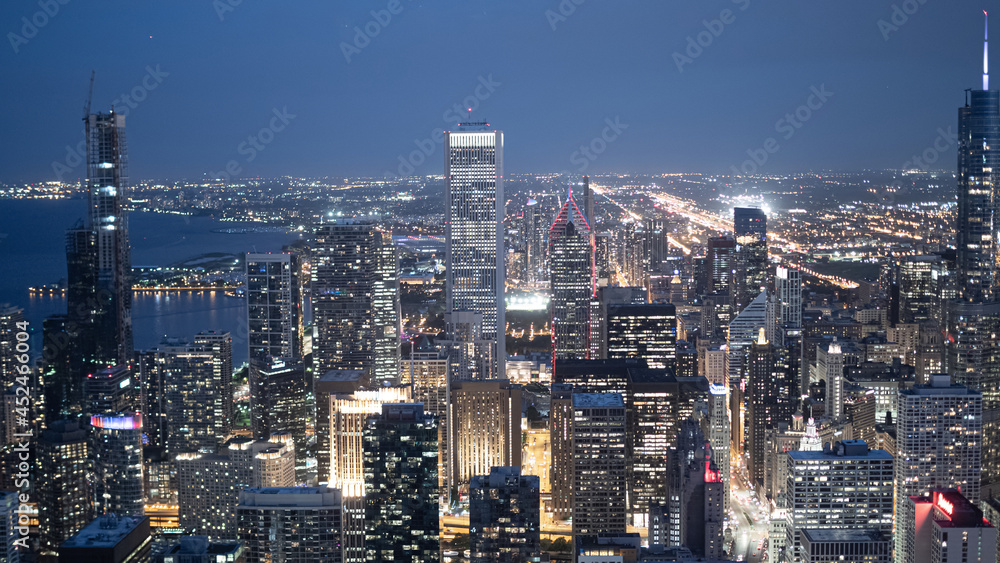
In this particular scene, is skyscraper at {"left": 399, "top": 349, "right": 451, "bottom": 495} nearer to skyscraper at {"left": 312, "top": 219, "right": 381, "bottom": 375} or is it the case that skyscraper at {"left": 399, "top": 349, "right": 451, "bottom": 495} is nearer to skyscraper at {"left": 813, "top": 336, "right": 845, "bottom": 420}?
skyscraper at {"left": 312, "top": 219, "right": 381, "bottom": 375}

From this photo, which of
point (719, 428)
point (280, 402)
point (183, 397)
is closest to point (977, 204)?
point (719, 428)

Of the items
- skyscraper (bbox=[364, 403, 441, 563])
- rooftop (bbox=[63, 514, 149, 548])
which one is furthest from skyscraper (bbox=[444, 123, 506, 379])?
rooftop (bbox=[63, 514, 149, 548])

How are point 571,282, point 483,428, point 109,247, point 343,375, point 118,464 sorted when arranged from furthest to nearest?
point 571,282, point 343,375, point 483,428, point 109,247, point 118,464

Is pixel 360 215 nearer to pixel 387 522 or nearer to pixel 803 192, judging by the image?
pixel 803 192

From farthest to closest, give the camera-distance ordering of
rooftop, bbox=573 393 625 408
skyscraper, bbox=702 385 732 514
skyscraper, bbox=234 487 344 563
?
skyscraper, bbox=702 385 732 514
rooftop, bbox=573 393 625 408
skyscraper, bbox=234 487 344 563

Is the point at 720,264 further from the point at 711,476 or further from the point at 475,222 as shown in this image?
the point at 711,476

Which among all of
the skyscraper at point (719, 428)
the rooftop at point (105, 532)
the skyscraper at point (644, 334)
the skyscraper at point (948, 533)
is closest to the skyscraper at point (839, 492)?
the skyscraper at point (948, 533)

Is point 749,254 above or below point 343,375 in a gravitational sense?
above

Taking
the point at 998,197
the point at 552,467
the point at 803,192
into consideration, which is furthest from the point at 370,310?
the point at 998,197
